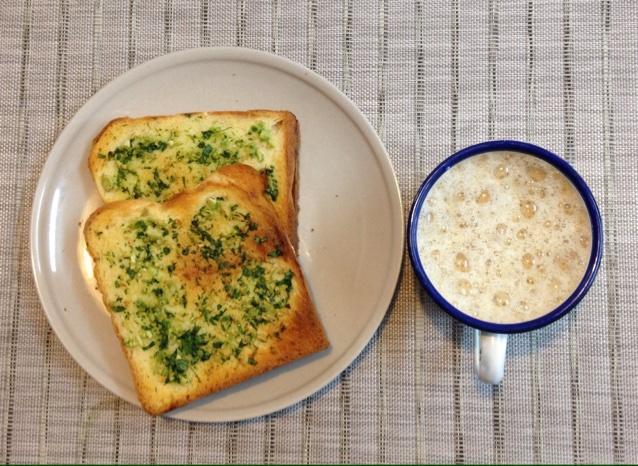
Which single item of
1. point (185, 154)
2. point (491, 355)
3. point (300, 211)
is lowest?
point (491, 355)

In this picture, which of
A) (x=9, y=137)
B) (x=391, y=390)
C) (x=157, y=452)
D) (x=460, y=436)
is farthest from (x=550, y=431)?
(x=9, y=137)

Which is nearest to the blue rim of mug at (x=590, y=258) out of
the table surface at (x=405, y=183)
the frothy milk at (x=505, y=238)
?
the frothy milk at (x=505, y=238)

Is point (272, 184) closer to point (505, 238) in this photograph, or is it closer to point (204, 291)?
point (204, 291)

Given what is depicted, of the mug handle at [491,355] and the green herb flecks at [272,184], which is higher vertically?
the green herb flecks at [272,184]

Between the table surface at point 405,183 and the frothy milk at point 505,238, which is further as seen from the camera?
the table surface at point 405,183

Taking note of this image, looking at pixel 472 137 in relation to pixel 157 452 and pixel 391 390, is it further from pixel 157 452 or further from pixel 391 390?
pixel 157 452

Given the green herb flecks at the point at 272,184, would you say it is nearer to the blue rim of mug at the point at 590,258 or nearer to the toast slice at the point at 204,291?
the toast slice at the point at 204,291

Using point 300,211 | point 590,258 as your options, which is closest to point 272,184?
point 300,211
